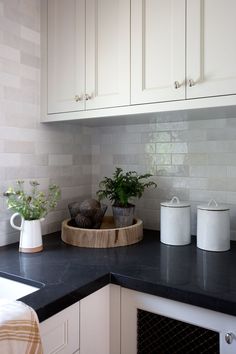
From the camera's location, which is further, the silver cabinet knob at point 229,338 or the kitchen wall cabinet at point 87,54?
the kitchen wall cabinet at point 87,54

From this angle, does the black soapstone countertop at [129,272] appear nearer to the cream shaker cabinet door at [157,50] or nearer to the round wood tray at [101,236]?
the round wood tray at [101,236]

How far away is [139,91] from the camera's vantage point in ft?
4.28

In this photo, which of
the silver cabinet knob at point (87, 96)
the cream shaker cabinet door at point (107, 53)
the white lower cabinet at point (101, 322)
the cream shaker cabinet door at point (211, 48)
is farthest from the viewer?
the silver cabinet knob at point (87, 96)

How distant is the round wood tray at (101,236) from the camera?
1.42m

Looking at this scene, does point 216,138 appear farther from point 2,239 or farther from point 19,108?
point 2,239

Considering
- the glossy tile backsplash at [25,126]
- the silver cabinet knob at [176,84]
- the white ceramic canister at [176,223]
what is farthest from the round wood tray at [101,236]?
the silver cabinet knob at [176,84]

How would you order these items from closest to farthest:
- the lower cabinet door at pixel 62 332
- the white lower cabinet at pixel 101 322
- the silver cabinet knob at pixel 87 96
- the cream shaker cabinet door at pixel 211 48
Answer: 1. the lower cabinet door at pixel 62 332
2. the white lower cabinet at pixel 101 322
3. the cream shaker cabinet door at pixel 211 48
4. the silver cabinet knob at pixel 87 96

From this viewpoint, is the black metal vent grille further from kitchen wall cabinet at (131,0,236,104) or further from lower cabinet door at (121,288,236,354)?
kitchen wall cabinet at (131,0,236,104)

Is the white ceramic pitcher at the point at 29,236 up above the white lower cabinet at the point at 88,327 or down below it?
above

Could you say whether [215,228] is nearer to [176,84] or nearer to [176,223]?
[176,223]

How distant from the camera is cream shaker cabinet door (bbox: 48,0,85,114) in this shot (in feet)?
4.84

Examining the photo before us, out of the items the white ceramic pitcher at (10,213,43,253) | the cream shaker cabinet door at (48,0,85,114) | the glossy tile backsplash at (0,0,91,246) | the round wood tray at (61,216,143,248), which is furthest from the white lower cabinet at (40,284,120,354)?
the cream shaker cabinet door at (48,0,85,114)

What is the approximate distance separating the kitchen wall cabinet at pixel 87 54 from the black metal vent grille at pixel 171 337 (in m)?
0.89

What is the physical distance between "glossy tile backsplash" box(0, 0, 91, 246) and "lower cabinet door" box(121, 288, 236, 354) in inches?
29.7
